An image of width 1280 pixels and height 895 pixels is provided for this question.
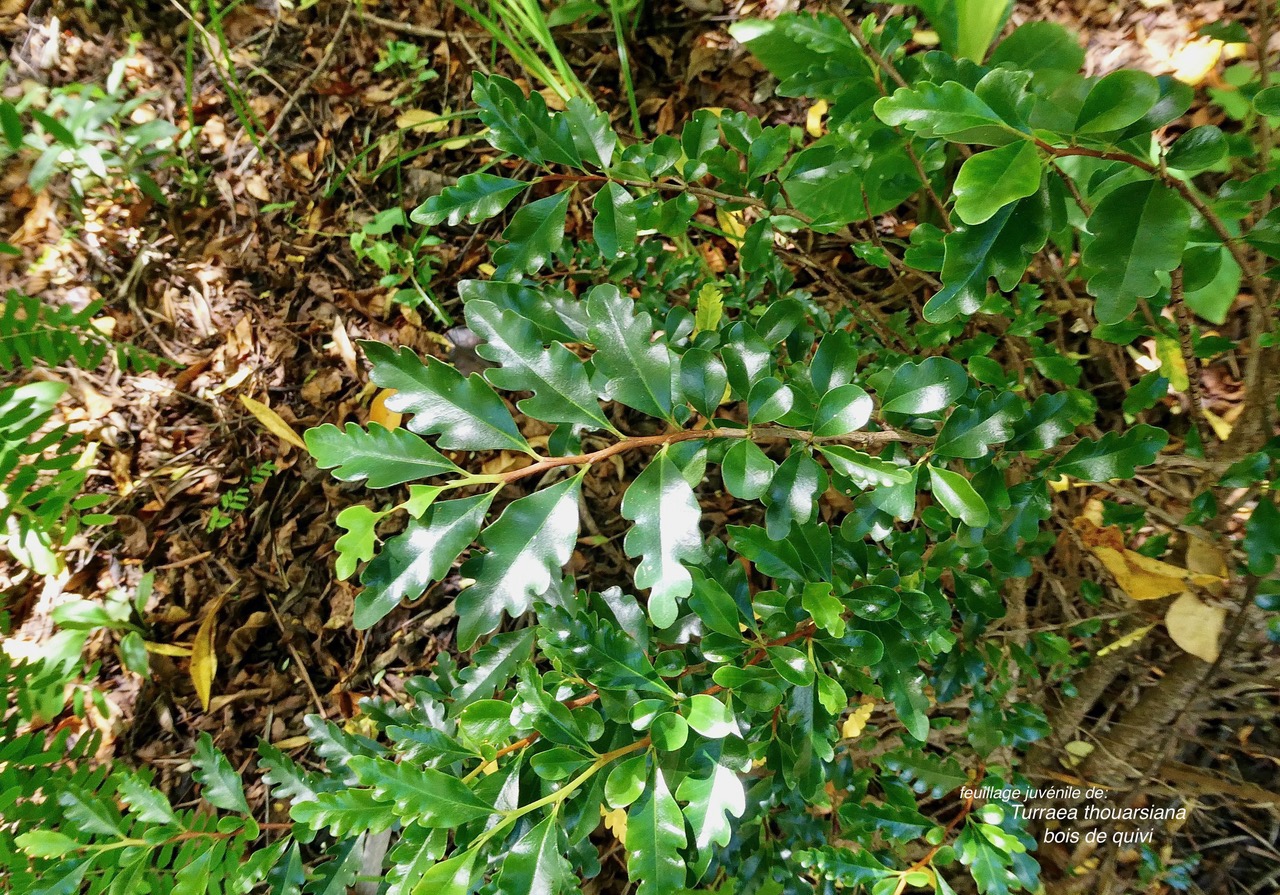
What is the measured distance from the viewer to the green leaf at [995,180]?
1.93 feet

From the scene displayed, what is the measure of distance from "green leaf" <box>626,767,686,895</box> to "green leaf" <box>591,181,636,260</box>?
666 mm

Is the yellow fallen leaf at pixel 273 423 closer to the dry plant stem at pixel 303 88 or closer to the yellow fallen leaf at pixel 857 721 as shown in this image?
the dry plant stem at pixel 303 88

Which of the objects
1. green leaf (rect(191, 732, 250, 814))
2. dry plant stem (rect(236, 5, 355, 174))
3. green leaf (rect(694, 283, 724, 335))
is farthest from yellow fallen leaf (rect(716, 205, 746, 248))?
dry plant stem (rect(236, 5, 355, 174))

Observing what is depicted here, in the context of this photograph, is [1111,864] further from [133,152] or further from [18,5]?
[18,5]

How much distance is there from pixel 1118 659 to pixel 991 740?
45cm

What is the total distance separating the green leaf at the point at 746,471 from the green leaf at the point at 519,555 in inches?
6.3

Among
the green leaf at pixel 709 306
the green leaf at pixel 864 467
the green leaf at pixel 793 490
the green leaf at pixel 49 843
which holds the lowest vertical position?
the green leaf at pixel 709 306

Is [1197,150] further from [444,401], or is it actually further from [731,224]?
[731,224]

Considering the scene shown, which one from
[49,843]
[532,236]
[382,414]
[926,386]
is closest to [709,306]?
[532,236]

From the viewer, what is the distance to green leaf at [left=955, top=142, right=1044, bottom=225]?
0.59m

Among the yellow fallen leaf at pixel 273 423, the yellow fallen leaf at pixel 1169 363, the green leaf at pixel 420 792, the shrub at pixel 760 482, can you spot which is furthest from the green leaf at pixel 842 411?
the yellow fallen leaf at pixel 273 423

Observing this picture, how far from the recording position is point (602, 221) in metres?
0.98

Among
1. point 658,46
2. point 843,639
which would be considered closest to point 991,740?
point 843,639

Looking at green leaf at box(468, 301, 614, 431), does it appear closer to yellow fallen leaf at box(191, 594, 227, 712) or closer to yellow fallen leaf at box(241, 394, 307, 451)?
yellow fallen leaf at box(241, 394, 307, 451)
